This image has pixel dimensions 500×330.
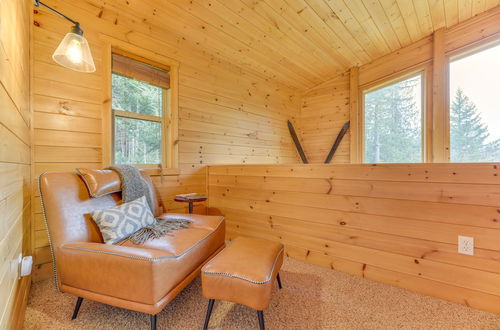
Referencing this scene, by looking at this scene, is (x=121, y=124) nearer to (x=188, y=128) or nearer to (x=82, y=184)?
(x=188, y=128)

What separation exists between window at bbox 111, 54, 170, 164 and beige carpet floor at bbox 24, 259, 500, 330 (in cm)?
131

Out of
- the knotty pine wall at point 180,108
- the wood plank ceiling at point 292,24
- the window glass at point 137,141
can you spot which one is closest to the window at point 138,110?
the window glass at point 137,141

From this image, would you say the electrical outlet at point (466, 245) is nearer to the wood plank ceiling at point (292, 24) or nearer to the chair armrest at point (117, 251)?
the chair armrest at point (117, 251)

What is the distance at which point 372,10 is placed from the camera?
2.43 metres

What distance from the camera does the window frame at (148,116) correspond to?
210 centimetres

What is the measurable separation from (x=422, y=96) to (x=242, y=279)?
11.4ft

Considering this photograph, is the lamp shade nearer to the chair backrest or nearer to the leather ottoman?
the chair backrest

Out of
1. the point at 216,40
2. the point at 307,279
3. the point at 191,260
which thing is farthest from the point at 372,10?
the point at 191,260

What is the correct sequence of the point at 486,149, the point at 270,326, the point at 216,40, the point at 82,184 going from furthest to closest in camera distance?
the point at 216,40 < the point at 486,149 < the point at 82,184 < the point at 270,326

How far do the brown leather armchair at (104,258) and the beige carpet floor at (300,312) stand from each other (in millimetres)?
211

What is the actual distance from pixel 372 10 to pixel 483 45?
56.0 inches

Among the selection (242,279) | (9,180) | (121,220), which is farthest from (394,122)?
(9,180)

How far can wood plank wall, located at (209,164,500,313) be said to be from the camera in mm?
1409

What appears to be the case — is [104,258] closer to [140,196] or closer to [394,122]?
[140,196]
